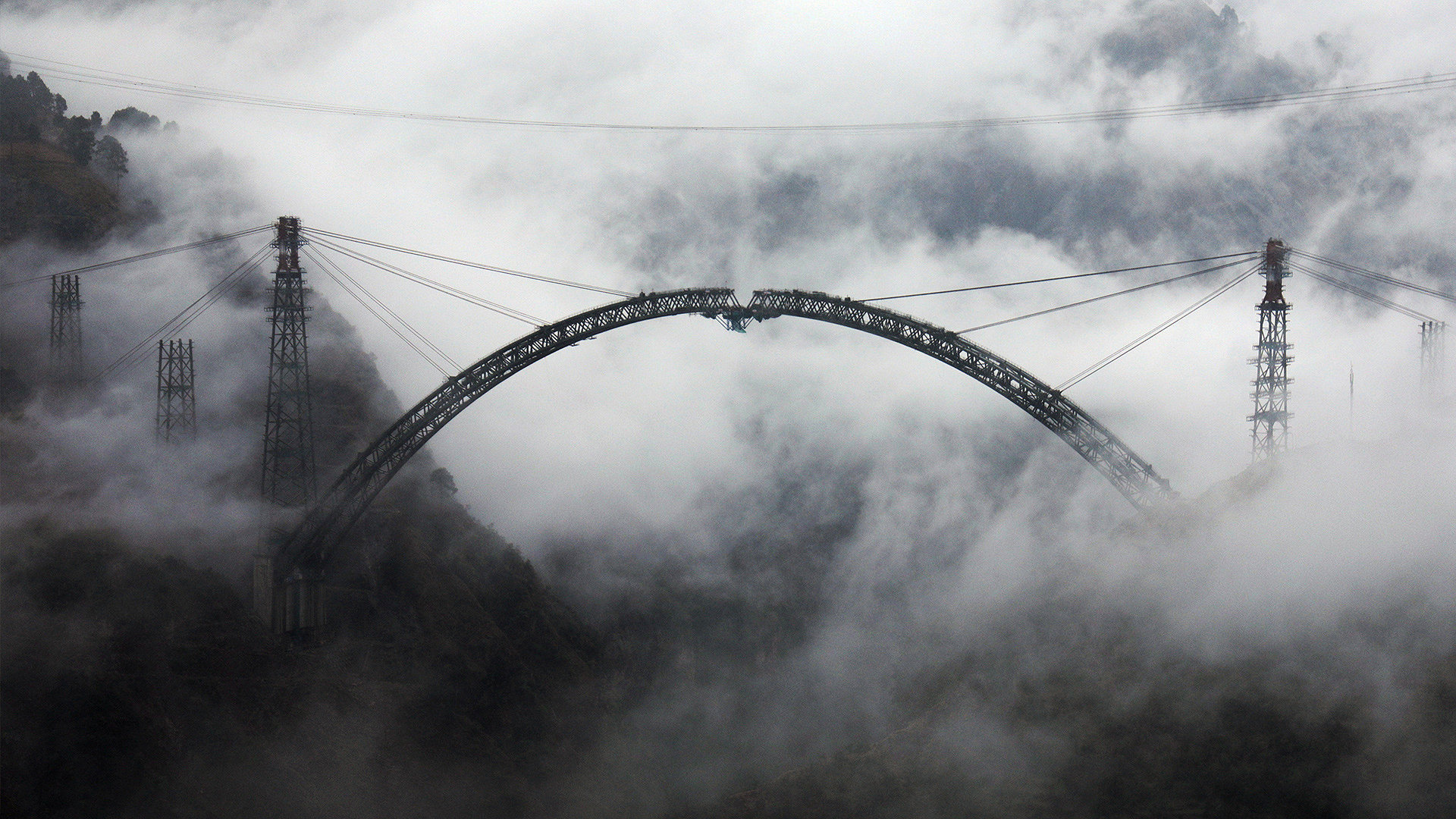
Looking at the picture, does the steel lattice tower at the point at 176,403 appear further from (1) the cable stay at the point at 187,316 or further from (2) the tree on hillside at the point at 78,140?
(2) the tree on hillside at the point at 78,140

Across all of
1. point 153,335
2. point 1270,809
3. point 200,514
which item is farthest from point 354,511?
point 1270,809

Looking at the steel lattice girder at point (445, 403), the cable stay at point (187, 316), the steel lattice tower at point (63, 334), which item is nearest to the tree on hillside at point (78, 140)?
the cable stay at point (187, 316)

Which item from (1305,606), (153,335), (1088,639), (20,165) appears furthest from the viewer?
(20,165)

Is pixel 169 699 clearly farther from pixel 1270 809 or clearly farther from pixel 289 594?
pixel 1270 809

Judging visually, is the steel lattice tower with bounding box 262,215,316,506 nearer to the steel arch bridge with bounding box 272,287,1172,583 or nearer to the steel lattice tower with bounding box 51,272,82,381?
Result: the steel arch bridge with bounding box 272,287,1172,583

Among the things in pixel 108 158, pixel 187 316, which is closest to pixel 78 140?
pixel 108 158
